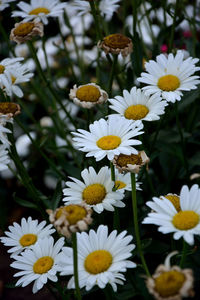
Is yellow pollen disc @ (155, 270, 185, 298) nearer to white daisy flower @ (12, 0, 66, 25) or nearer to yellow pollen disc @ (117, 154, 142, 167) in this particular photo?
yellow pollen disc @ (117, 154, 142, 167)

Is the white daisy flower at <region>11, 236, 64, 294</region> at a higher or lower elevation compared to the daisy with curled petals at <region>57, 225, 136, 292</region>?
lower

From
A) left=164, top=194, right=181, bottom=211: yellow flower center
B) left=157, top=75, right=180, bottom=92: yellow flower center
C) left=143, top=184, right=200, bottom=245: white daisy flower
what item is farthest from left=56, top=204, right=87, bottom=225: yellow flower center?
left=157, top=75, right=180, bottom=92: yellow flower center

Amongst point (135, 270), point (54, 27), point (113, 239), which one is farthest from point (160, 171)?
point (54, 27)

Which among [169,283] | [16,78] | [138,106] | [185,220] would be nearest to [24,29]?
[16,78]

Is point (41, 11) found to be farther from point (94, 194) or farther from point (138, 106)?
point (94, 194)

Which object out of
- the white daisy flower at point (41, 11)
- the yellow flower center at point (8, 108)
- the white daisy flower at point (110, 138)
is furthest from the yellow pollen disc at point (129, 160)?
the white daisy flower at point (41, 11)

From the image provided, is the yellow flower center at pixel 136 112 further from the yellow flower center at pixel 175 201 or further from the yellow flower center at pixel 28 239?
the yellow flower center at pixel 28 239
